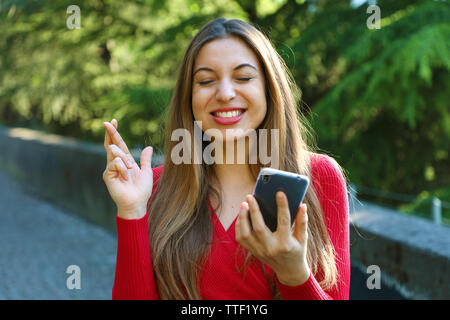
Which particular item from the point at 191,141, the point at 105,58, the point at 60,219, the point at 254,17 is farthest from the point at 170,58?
the point at 191,141

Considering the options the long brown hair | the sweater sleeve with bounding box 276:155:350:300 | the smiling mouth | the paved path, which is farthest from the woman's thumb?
the paved path

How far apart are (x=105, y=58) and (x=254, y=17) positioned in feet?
18.8

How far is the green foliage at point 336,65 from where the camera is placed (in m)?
4.26

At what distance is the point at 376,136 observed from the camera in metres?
5.61

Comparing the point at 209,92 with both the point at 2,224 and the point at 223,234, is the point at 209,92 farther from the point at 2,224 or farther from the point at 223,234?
the point at 2,224

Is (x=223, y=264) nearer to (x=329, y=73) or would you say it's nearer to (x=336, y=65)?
(x=336, y=65)

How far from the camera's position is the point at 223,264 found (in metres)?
1.90

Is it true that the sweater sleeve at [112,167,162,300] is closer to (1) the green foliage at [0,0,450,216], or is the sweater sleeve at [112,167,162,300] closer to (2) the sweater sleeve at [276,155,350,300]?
Answer: (2) the sweater sleeve at [276,155,350,300]

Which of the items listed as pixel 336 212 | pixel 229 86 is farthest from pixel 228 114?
pixel 336 212

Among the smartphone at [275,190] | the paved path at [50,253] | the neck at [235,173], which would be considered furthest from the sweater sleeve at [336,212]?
the paved path at [50,253]

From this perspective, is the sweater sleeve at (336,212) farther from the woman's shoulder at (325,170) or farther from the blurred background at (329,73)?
the blurred background at (329,73)

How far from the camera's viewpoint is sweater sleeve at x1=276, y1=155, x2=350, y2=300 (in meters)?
1.91

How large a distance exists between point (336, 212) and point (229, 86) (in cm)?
63

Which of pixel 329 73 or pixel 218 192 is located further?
pixel 329 73
